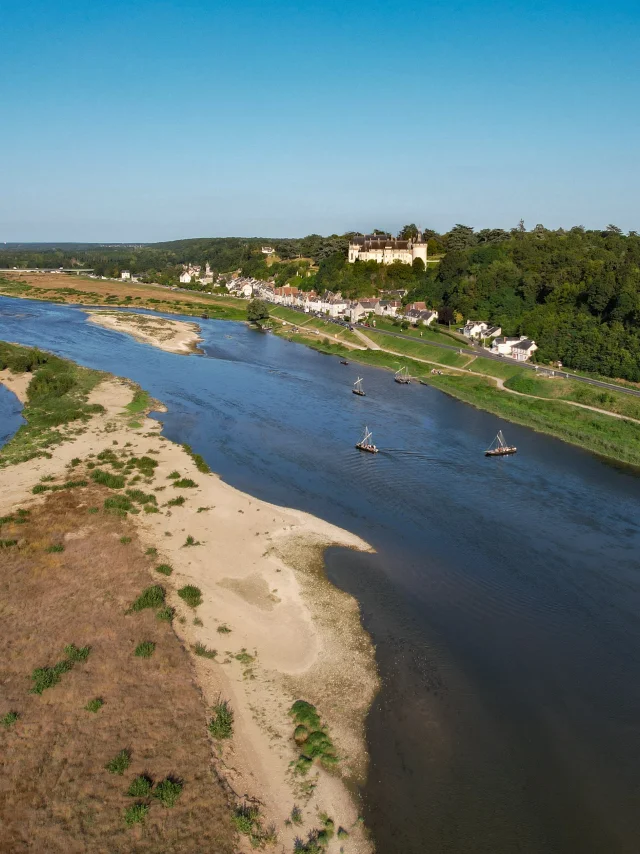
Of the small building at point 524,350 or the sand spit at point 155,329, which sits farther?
the sand spit at point 155,329

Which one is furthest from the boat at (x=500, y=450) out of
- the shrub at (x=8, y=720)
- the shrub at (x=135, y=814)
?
the shrub at (x=8, y=720)

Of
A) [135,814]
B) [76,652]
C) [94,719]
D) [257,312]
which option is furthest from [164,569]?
[257,312]

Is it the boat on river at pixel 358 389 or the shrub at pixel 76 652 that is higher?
the boat on river at pixel 358 389

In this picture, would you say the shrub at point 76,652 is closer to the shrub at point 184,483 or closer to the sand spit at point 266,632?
the sand spit at point 266,632

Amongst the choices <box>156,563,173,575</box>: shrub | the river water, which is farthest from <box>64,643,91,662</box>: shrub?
the river water

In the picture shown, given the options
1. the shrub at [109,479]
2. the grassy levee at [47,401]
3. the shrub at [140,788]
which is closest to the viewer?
the shrub at [140,788]

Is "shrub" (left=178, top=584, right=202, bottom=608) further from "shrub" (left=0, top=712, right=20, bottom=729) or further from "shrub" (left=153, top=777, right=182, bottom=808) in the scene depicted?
"shrub" (left=153, top=777, right=182, bottom=808)

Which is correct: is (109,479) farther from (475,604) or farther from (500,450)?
(500,450)
